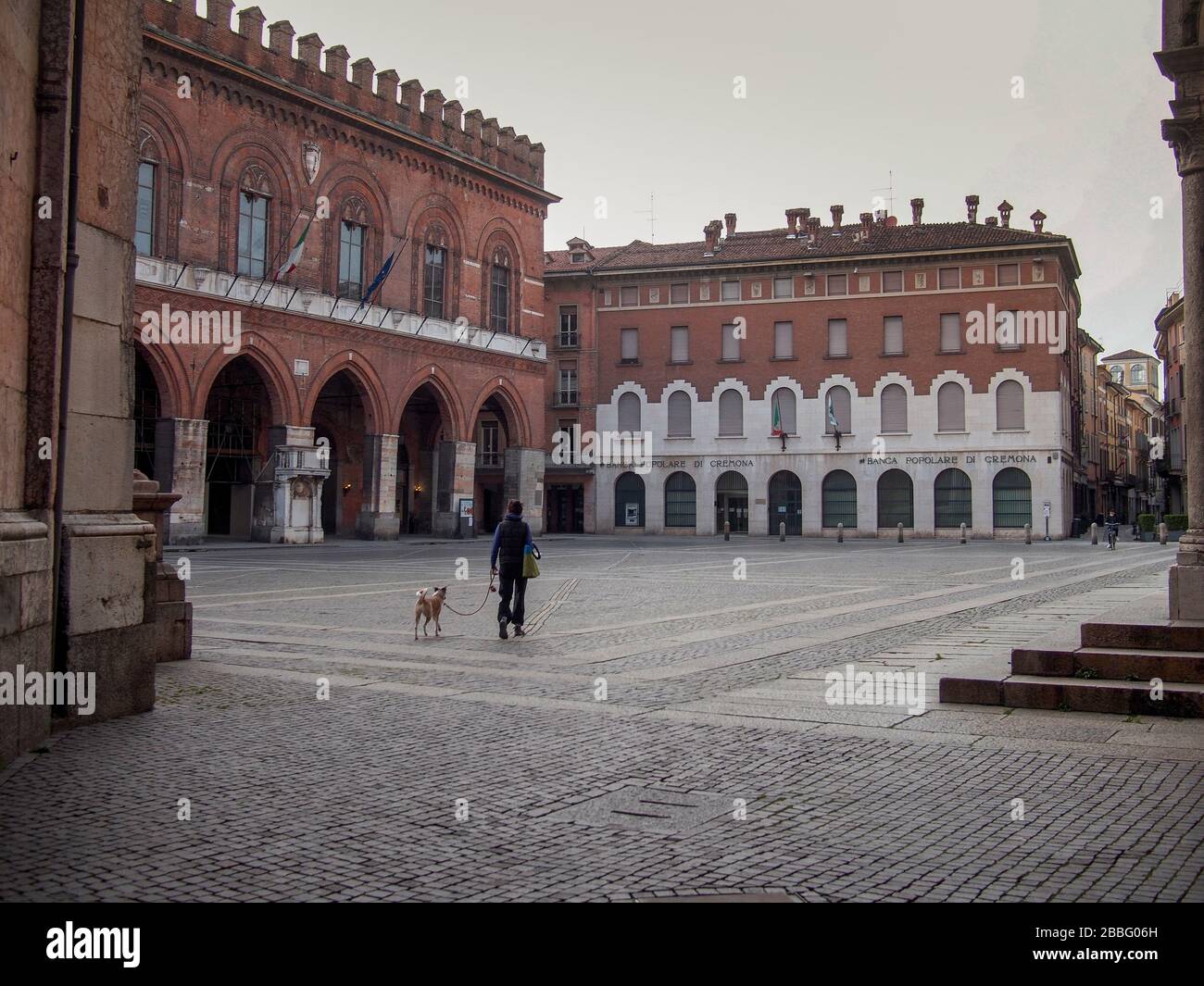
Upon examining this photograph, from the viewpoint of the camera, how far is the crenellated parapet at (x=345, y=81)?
35906 mm

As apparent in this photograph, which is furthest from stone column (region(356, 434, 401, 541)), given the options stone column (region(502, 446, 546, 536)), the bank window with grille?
stone column (region(502, 446, 546, 536))

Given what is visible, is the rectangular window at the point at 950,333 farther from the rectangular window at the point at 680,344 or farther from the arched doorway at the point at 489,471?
the arched doorway at the point at 489,471

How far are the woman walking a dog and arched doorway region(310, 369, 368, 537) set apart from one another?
1360 inches

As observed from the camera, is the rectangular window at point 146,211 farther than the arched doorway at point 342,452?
No

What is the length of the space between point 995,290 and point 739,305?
1292 cm

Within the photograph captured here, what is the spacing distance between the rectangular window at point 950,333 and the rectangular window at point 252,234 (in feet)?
108

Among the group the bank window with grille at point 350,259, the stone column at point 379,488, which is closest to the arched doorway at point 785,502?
the stone column at point 379,488

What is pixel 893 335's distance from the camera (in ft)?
179

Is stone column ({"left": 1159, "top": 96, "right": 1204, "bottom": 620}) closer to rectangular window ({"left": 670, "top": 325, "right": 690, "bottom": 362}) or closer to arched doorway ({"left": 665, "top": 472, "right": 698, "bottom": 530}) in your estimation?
arched doorway ({"left": 665, "top": 472, "right": 698, "bottom": 530})

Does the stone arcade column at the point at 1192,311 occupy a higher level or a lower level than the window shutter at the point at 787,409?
lower

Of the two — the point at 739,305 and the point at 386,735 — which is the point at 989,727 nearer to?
the point at 386,735

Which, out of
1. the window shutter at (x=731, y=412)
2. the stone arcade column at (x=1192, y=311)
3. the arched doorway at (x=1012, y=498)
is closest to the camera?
the stone arcade column at (x=1192, y=311)

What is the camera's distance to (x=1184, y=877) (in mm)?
4379
